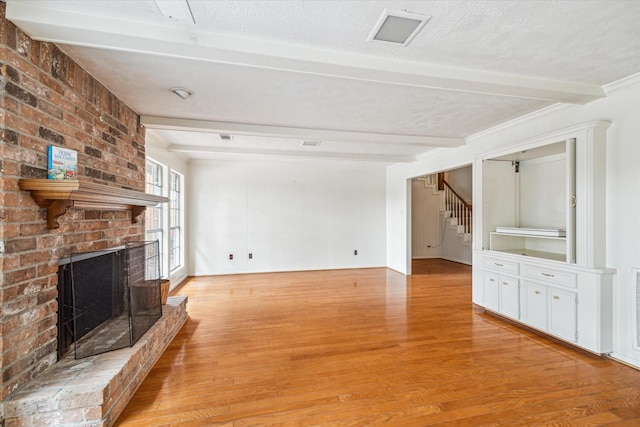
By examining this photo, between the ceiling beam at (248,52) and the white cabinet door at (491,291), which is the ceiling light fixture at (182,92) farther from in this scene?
the white cabinet door at (491,291)

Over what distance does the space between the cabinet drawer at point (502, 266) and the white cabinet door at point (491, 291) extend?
9cm

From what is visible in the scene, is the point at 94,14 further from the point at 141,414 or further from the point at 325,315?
the point at 325,315

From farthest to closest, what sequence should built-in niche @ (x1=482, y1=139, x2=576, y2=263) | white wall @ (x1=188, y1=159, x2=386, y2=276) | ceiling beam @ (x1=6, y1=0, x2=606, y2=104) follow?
white wall @ (x1=188, y1=159, x2=386, y2=276), built-in niche @ (x1=482, y1=139, x2=576, y2=263), ceiling beam @ (x1=6, y1=0, x2=606, y2=104)

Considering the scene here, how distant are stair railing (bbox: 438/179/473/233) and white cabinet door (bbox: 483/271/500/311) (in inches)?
155

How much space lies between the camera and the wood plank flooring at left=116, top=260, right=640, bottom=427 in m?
1.96

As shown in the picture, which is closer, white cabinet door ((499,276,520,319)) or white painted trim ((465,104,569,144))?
white painted trim ((465,104,569,144))

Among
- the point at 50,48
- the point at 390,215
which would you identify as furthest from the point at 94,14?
the point at 390,215

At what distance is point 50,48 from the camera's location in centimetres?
196

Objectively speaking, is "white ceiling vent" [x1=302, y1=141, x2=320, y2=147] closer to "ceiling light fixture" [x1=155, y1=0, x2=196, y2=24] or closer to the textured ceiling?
the textured ceiling

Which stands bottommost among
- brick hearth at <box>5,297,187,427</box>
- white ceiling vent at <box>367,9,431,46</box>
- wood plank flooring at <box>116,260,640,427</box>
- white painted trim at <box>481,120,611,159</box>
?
wood plank flooring at <box>116,260,640,427</box>

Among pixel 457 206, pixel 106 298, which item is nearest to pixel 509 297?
pixel 106 298

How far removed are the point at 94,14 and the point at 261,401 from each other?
272cm

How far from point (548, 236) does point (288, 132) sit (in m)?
3.34

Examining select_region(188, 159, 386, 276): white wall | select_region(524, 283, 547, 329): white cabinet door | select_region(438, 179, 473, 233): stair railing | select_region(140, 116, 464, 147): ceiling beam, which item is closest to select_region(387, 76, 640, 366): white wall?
select_region(524, 283, 547, 329): white cabinet door
